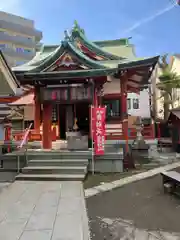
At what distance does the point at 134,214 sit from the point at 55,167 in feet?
14.6

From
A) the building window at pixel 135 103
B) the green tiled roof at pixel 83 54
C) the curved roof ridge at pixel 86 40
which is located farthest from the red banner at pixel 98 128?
the building window at pixel 135 103

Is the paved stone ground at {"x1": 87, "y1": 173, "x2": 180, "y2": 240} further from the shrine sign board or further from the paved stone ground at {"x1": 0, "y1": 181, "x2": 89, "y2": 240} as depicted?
the shrine sign board

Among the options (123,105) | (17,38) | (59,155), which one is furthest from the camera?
(17,38)

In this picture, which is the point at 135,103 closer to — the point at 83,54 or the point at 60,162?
the point at 83,54

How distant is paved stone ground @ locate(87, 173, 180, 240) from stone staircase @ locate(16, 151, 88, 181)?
1927 mm

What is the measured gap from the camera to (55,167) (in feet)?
28.7

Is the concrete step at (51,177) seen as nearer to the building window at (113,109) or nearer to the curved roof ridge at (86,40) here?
the building window at (113,109)

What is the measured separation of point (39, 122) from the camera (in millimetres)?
12195

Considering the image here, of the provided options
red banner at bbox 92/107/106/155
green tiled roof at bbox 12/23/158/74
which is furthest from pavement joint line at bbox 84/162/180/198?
green tiled roof at bbox 12/23/158/74

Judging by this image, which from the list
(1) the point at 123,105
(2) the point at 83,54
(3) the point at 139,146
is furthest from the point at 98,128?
(2) the point at 83,54

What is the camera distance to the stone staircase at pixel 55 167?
8116 millimetres

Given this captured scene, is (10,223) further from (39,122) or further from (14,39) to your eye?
(14,39)

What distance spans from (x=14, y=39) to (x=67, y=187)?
1721 inches

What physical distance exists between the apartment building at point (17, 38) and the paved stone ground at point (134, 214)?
39.4 m
